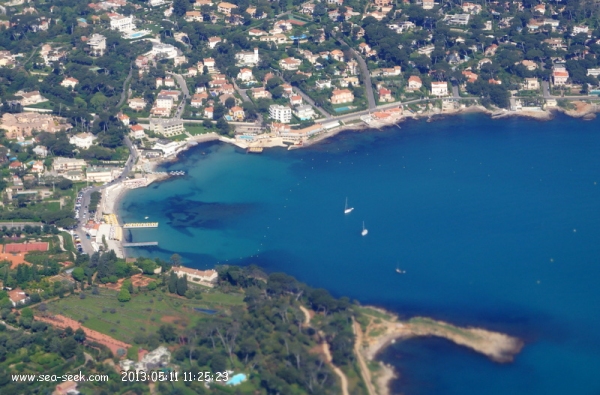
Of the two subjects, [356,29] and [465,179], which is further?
[356,29]

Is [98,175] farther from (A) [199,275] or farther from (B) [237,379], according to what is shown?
(B) [237,379]

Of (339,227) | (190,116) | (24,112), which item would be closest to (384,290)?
(339,227)

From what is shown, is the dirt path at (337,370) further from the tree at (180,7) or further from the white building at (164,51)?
the tree at (180,7)

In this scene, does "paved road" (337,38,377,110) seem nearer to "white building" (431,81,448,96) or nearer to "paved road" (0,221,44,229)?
"white building" (431,81,448,96)

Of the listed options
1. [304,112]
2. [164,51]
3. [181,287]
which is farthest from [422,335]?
[164,51]

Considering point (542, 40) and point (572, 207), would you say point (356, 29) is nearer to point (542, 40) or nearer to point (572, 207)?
point (542, 40)

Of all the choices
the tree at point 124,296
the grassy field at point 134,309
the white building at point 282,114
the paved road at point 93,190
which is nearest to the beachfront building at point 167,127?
the paved road at point 93,190
